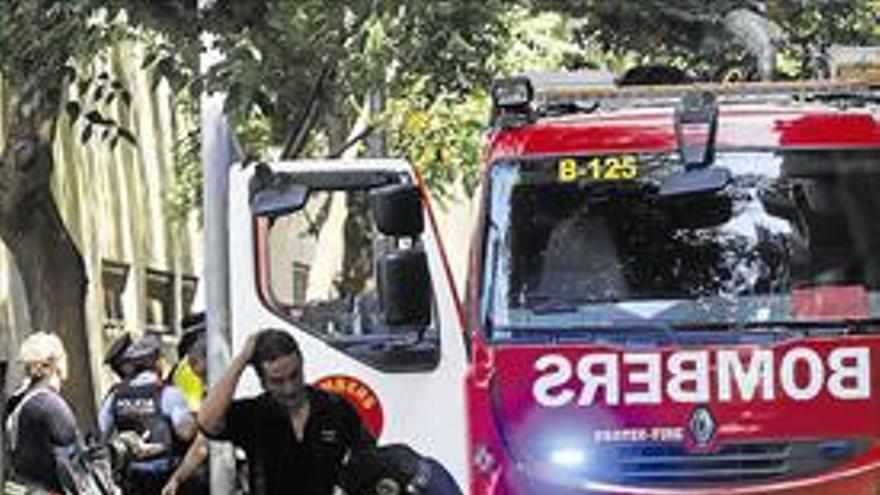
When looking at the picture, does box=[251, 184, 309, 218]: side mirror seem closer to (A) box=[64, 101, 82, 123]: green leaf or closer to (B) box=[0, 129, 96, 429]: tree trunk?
(A) box=[64, 101, 82, 123]: green leaf

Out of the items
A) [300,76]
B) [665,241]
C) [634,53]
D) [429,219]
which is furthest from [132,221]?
[665,241]

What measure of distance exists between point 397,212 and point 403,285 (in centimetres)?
34

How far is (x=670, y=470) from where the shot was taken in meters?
9.38

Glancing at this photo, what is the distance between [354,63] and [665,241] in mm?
6742

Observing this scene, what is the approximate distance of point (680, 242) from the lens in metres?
9.86

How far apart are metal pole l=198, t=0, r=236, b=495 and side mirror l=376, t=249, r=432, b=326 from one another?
1.84 meters

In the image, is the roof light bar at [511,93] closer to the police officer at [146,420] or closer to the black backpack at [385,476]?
the black backpack at [385,476]

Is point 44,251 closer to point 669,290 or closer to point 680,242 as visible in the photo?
point 680,242

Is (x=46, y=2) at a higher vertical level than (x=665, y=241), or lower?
higher

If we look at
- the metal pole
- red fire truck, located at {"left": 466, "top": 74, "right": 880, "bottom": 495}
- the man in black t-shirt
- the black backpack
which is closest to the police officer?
the metal pole

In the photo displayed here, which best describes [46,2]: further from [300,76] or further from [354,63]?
[354,63]

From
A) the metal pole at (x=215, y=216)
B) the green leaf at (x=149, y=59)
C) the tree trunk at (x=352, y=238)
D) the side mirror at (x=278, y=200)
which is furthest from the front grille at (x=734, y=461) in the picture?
the tree trunk at (x=352, y=238)

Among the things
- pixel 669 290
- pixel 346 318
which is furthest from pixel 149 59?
pixel 669 290

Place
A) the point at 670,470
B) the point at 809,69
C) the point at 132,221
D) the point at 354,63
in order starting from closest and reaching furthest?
the point at 670,470
the point at 809,69
the point at 354,63
the point at 132,221
